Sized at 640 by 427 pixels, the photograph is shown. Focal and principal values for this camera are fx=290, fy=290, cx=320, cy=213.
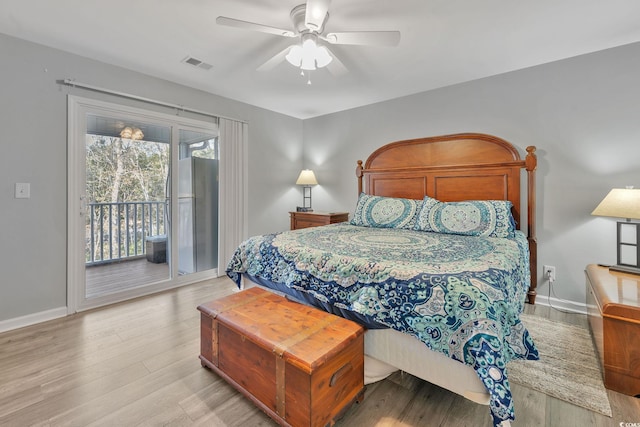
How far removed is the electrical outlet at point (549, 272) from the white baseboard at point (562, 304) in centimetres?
19

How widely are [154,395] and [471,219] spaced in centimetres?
277

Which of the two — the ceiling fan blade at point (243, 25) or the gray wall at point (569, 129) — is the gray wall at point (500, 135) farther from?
the ceiling fan blade at point (243, 25)

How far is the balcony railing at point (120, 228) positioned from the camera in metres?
3.12

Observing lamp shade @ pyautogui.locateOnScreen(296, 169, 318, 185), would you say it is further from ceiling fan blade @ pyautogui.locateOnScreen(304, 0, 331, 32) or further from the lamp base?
the lamp base

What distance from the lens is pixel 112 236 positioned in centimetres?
330

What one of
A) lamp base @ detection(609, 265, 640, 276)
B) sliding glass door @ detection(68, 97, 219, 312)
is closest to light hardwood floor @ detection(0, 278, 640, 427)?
sliding glass door @ detection(68, 97, 219, 312)

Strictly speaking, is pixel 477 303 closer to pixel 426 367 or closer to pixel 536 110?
pixel 426 367

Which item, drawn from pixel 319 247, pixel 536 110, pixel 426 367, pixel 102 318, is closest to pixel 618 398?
pixel 426 367

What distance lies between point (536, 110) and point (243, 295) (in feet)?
10.7

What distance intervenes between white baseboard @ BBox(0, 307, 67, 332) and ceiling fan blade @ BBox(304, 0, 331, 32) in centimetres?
323

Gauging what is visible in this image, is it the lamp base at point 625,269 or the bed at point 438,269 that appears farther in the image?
the lamp base at point 625,269

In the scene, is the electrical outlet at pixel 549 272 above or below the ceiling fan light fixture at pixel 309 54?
below

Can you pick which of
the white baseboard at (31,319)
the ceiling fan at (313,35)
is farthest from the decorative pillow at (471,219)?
the white baseboard at (31,319)

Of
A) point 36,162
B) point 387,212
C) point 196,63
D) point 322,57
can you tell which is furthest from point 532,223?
point 36,162
